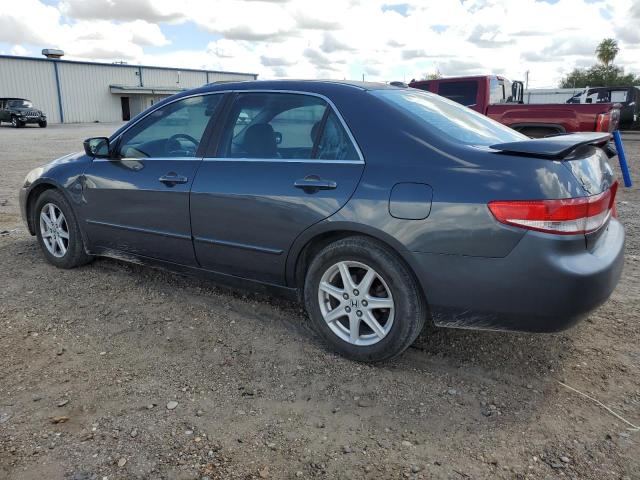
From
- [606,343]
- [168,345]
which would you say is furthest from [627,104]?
[168,345]

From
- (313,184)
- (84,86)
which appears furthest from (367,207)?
(84,86)

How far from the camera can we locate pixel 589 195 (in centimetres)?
268

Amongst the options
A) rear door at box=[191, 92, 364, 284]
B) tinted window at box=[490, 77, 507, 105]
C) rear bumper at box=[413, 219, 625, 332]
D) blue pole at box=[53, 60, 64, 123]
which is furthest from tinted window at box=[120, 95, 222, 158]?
blue pole at box=[53, 60, 64, 123]

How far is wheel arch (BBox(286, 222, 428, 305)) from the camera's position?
9.46 ft

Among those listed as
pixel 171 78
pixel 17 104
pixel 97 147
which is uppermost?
pixel 171 78

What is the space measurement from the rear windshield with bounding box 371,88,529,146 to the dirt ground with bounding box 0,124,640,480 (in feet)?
4.20

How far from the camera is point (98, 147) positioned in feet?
14.1

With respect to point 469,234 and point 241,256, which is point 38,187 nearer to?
point 241,256

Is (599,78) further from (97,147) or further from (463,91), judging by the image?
(97,147)

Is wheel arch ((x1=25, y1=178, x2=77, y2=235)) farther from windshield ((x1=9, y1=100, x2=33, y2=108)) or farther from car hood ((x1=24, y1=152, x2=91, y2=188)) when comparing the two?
windshield ((x1=9, y1=100, x2=33, y2=108))

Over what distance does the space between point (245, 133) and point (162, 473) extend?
2.16 m

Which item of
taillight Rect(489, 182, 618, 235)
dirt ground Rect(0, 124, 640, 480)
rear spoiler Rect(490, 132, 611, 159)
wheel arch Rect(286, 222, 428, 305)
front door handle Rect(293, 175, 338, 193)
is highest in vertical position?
rear spoiler Rect(490, 132, 611, 159)

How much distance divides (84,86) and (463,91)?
140ft

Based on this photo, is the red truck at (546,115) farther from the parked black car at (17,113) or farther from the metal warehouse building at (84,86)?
the metal warehouse building at (84,86)
